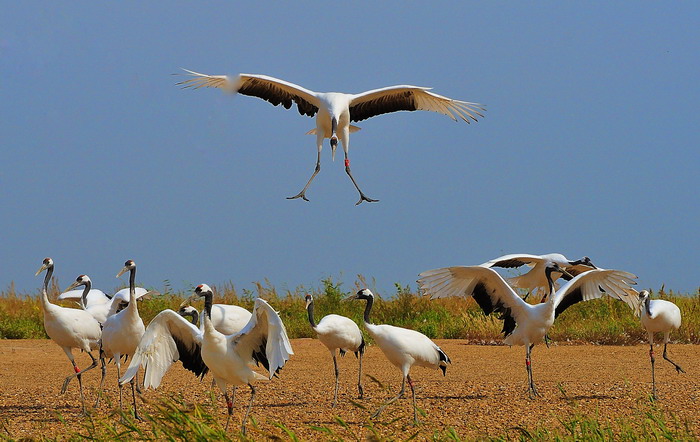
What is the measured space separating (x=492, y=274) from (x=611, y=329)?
5.56 metres

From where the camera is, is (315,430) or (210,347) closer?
(315,430)

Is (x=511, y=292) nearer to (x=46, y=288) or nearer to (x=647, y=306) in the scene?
(x=647, y=306)

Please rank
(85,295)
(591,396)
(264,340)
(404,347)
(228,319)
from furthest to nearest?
1. (85,295)
2. (228,319)
3. (591,396)
4. (404,347)
5. (264,340)

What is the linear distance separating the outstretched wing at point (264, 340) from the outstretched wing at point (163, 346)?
0.36 metres

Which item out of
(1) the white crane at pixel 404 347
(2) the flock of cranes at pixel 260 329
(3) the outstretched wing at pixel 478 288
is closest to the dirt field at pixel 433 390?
(2) the flock of cranes at pixel 260 329

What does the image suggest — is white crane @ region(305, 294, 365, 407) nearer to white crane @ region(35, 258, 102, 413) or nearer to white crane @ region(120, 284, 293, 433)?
white crane @ region(120, 284, 293, 433)

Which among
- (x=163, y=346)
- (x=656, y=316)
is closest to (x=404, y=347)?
(x=163, y=346)

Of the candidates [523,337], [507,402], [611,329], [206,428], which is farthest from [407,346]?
[611,329]

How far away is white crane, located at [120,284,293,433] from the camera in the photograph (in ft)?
A: 22.2

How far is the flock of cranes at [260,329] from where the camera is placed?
22.9 feet

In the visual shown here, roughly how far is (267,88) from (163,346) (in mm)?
5676

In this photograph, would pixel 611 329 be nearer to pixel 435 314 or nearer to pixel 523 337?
pixel 435 314

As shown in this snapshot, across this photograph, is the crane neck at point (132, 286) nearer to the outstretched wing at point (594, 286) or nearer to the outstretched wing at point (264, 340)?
the outstretched wing at point (264, 340)

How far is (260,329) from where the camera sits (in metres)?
6.88
